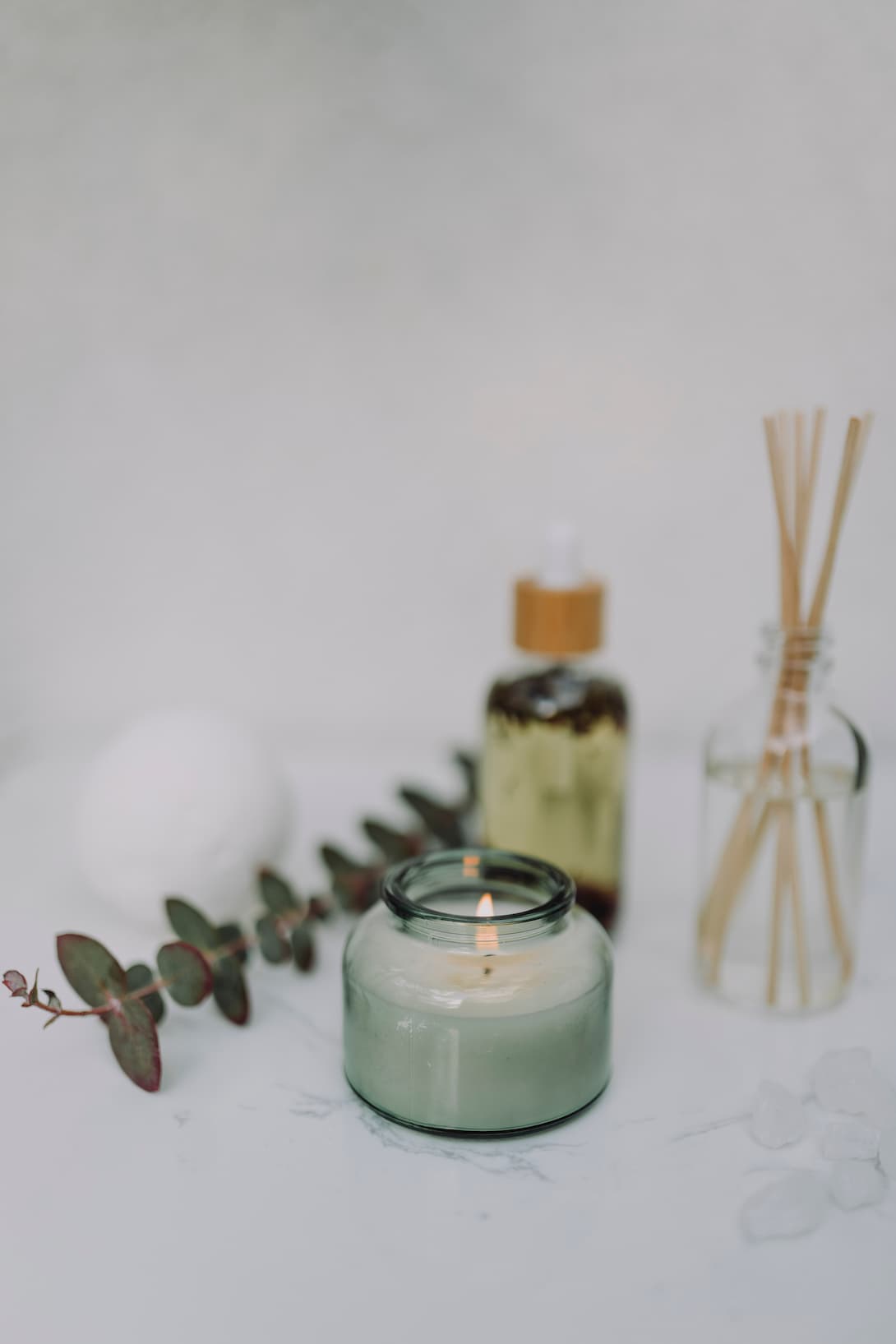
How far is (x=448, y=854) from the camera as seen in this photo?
1.67 feet

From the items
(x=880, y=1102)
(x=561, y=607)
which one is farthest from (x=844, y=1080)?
(x=561, y=607)

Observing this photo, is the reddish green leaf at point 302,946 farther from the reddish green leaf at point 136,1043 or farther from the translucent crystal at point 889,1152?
the translucent crystal at point 889,1152

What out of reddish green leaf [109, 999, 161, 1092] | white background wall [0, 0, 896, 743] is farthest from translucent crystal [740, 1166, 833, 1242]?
white background wall [0, 0, 896, 743]

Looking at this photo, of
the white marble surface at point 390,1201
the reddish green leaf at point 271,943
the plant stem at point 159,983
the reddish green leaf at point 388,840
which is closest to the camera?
the white marble surface at point 390,1201

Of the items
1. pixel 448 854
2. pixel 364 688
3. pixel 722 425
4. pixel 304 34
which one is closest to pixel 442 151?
pixel 304 34

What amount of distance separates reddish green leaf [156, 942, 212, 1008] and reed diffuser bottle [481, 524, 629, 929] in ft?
0.61

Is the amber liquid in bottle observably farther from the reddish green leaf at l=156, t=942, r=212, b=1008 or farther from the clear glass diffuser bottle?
the reddish green leaf at l=156, t=942, r=212, b=1008

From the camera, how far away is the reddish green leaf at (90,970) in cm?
47

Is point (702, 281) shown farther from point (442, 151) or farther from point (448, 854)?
point (448, 854)

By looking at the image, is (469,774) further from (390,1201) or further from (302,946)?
(390,1201)

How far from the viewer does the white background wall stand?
738 millimetres

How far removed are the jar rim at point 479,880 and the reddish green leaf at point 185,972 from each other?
93 millimetres

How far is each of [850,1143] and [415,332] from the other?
0.60m

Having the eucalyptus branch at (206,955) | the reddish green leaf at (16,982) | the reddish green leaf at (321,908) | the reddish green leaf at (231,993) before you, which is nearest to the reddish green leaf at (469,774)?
the eucalyptus branch at (206,955)
